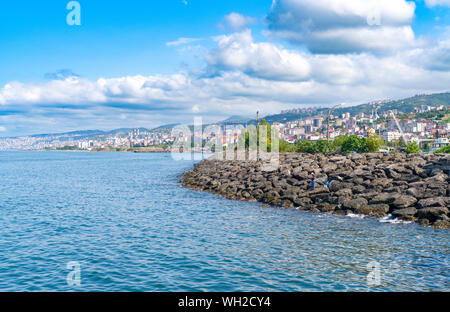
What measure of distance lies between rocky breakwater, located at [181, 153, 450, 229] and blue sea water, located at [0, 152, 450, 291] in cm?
191

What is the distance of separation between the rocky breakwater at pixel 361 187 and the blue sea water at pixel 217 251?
191cm

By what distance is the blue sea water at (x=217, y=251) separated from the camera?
1258cm

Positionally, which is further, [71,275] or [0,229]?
[0,229]

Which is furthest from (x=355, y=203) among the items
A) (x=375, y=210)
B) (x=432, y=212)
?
(x=432, y=212)

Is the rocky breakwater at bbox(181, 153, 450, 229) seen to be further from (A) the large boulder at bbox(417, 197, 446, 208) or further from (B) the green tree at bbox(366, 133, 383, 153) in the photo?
(B) the green tree at bbox(366, 133, 383, 153)

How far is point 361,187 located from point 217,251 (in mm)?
16464

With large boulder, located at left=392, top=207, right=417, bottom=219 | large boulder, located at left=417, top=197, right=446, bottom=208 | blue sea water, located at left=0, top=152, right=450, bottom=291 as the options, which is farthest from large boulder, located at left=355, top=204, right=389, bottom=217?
large boulder, located at left=417, top=197, right=446, bottom=208

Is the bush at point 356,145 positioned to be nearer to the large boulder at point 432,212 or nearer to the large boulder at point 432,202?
the large boulder at point 432,202

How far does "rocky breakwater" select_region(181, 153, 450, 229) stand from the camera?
2348 cm

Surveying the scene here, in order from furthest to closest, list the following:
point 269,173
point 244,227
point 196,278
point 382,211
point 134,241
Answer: point 269,173
point 382,211
point 244,227
point 134,241
point 196,278
